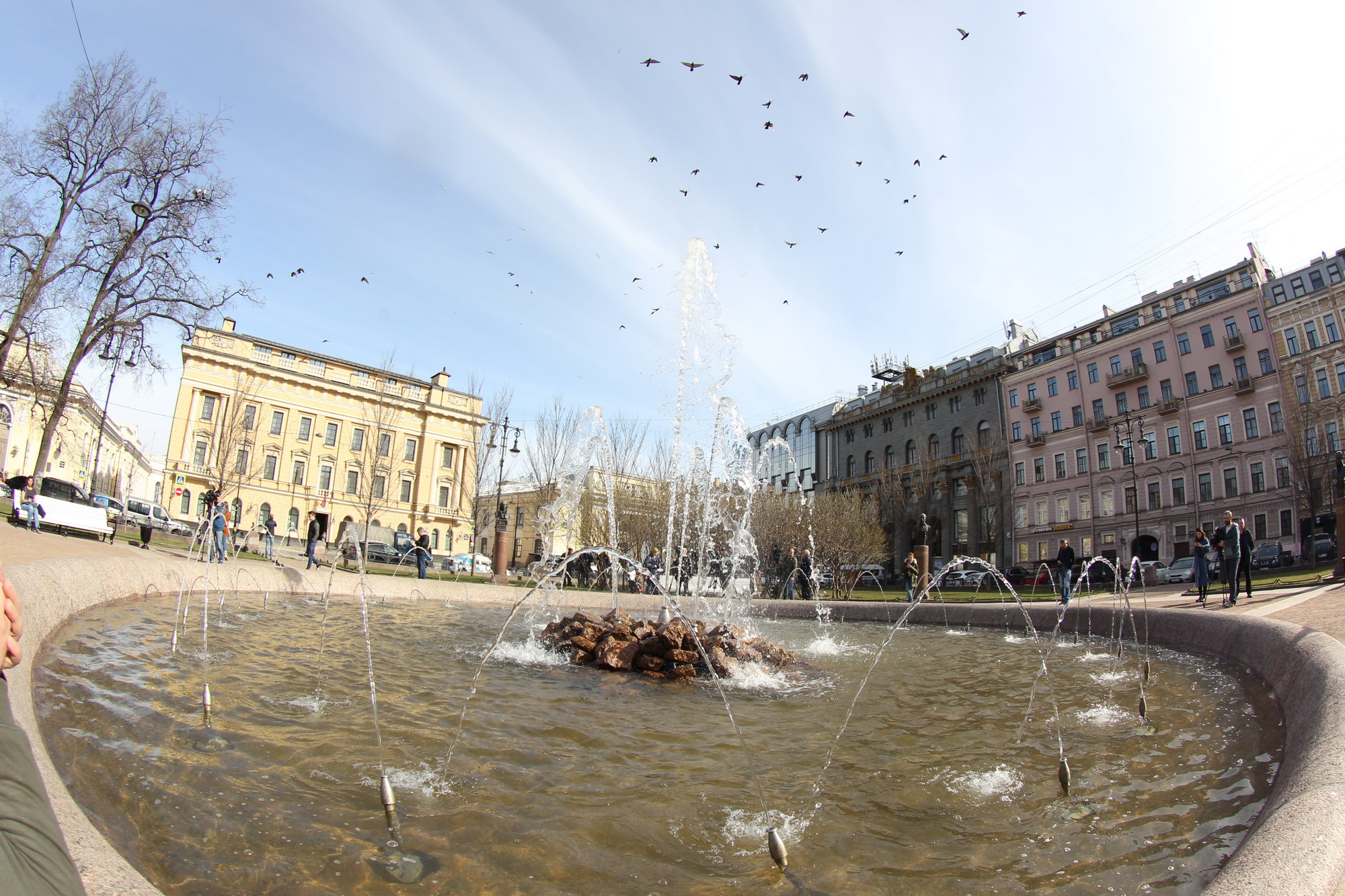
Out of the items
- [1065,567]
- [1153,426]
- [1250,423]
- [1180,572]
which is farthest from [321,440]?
[1250,423]

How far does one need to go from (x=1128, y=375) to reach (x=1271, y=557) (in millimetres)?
14327

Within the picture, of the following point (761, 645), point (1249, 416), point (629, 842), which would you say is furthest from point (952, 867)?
point (1249, 416)

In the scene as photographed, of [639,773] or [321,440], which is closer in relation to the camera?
[639,773]

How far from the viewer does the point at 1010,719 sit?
216 inches

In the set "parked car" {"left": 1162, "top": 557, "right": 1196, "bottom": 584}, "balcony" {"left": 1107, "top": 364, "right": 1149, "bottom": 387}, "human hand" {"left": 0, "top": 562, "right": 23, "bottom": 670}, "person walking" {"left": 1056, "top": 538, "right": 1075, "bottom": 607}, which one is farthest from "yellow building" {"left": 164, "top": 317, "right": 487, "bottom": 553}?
"human hand" {"left": 0, "top": 562, "right": 23, "bottom": 670}

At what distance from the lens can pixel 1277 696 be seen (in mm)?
5320

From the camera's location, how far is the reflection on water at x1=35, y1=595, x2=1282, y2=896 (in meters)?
2.77

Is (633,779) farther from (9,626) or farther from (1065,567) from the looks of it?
(1065,567)

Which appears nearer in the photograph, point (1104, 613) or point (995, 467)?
point (1104, 613)

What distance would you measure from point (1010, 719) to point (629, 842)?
3.78 meters

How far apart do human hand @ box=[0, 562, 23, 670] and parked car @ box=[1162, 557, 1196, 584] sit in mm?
35684

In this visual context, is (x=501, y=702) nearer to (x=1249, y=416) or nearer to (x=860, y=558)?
(x=860, y=558)

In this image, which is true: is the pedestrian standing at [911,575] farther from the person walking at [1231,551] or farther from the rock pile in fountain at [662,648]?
the rock pile in fountain at [662,648]

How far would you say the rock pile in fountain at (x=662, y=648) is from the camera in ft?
25.1
